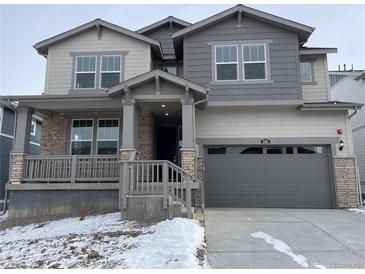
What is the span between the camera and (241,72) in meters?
10.5

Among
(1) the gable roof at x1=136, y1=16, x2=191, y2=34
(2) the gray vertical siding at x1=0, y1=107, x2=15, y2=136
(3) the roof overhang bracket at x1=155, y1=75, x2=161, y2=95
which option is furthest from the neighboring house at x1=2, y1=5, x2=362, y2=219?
(2) the gray vertical siding at x1=0, y1=107, x2=15, y2=136

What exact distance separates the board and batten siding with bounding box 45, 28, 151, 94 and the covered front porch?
1241mm

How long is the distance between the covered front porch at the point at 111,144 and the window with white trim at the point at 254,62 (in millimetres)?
2279

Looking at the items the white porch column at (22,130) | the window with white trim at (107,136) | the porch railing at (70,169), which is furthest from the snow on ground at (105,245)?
the window with white trim at (107,136)

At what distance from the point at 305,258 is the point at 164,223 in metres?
2.88

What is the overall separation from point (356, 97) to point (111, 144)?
1215 centimetres

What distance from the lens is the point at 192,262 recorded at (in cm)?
409

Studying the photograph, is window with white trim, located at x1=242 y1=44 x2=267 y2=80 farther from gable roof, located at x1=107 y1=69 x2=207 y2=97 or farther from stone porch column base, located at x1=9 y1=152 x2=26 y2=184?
stone porch column base, located at x1=9 y1=152 x2=26 y2=184

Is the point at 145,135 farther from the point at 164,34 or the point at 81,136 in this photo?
the point at 164,34

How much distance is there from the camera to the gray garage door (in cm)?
1017

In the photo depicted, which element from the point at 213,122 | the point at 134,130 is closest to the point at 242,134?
the point at 213,122

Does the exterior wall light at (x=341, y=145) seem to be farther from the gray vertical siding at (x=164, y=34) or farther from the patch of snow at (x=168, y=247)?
the gray vertical siding at (x=164, y=34)

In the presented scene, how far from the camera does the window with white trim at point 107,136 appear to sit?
10500mm

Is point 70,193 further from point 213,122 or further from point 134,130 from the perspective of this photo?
point 213,122
